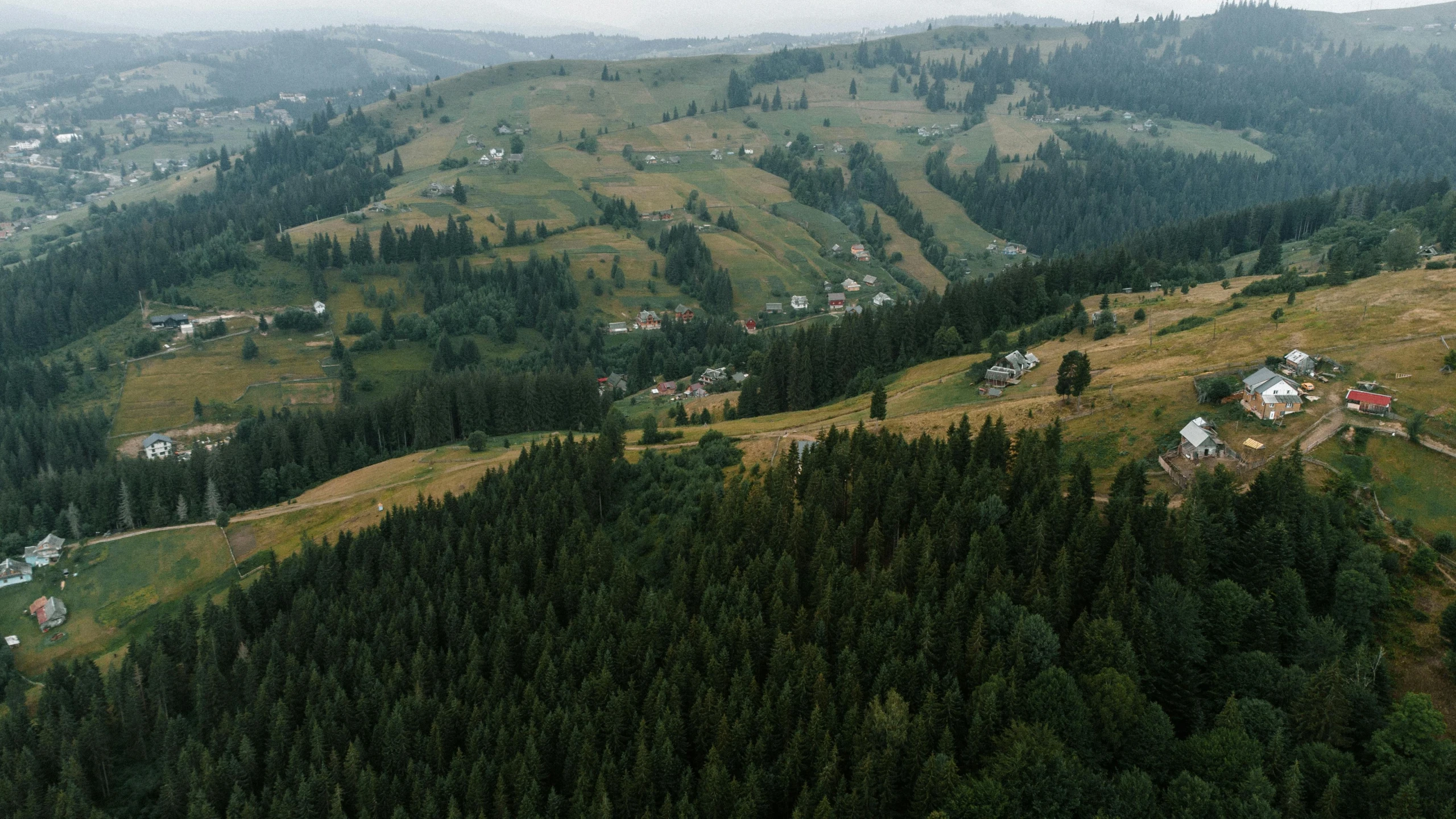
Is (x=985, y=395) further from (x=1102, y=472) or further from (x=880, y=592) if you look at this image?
(x=880, y=592)

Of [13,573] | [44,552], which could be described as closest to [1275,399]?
[44,552]

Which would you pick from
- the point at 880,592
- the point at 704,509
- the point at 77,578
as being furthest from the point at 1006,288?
the point at 77,578

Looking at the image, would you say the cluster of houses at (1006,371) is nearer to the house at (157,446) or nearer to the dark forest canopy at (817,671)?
the dark forest canopy at (817,671)

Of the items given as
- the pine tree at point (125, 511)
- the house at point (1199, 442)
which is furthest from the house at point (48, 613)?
the house at point (1199, 442)

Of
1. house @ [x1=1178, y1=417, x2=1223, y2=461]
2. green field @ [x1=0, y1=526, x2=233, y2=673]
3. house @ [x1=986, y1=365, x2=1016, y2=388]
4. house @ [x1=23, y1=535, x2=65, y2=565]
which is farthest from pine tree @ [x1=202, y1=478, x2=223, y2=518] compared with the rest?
house @ [x1=1178, y1=417, x2=1223, y2=461]

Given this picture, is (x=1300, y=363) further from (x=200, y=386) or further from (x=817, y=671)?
(x=200, y=386)

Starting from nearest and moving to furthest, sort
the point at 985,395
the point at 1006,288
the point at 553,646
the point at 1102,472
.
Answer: the point at 553,646
the point at 1102,472
the point at 985,395
the point at 1006,288

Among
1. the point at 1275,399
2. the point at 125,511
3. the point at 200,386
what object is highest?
the point at 1275,399
